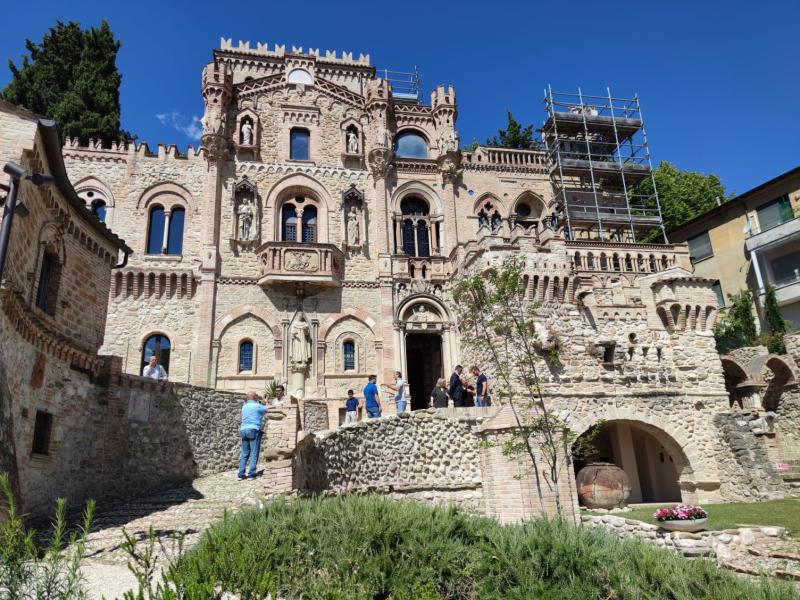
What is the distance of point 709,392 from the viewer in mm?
23219

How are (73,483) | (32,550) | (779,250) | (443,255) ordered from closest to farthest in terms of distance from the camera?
1. (32,550)
2. (73,483)
3. (443,255)
4. (779,250)

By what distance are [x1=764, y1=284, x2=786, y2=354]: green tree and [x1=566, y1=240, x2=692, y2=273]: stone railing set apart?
17.7 ft

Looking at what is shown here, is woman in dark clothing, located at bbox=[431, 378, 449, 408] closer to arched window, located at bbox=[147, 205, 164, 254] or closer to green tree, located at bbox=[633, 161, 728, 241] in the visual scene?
arched window, located at bbox=[147, 205, 164, 254]

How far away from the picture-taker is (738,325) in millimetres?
30641

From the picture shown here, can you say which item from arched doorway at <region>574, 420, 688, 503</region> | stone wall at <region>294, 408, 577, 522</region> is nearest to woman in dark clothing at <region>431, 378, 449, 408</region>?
stone wall at <region>294, 408, 577, 522</region>

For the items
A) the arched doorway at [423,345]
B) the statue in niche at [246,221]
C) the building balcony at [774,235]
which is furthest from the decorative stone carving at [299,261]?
the building balcony at [774,235]

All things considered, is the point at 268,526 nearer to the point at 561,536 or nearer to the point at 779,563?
the point at 561,536

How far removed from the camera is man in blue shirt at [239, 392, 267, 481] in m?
14.7

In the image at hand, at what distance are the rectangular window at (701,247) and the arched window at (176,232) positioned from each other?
95.5 feet

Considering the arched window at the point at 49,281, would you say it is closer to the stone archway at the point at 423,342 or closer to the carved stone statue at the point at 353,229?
the stone archway at the point at 423,342

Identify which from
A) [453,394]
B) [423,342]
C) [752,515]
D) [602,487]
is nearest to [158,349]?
[423,342]

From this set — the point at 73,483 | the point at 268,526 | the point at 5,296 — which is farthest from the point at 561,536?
the point at 73,483

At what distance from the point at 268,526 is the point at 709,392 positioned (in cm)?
2104

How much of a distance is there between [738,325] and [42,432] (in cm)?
3179
